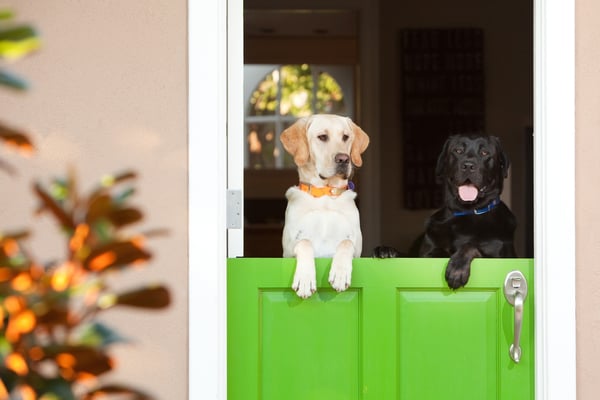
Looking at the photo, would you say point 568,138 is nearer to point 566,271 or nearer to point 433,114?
point 566,271

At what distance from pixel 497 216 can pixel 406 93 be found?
386cm

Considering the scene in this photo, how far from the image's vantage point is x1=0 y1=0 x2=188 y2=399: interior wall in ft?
8.28

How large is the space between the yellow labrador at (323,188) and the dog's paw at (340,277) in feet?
0.75

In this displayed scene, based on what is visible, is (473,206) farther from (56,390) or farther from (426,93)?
(426,93)

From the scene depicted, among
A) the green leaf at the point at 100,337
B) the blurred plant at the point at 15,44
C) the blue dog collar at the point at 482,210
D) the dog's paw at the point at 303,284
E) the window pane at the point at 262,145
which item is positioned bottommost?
the dog's paw at the point at 303,284

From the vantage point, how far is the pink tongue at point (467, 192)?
3334mm

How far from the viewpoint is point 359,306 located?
2637 mm

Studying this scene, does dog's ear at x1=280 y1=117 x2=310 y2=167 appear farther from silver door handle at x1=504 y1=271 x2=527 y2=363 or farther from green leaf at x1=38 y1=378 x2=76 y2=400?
green leaf at x1=38 y1=378 x2=76 y2=400

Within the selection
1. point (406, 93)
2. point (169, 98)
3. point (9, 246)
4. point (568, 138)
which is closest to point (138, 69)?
point (169, 98)

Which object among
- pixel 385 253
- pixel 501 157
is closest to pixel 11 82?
pixel 385 253

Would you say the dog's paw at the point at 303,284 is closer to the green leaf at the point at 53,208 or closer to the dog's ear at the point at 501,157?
the dog's ear at the point at 501,157

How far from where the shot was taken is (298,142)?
315 centimetres

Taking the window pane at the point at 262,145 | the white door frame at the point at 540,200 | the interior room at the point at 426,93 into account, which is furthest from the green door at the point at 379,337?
the window pane at the point at 262,145

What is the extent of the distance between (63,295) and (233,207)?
1994mm
